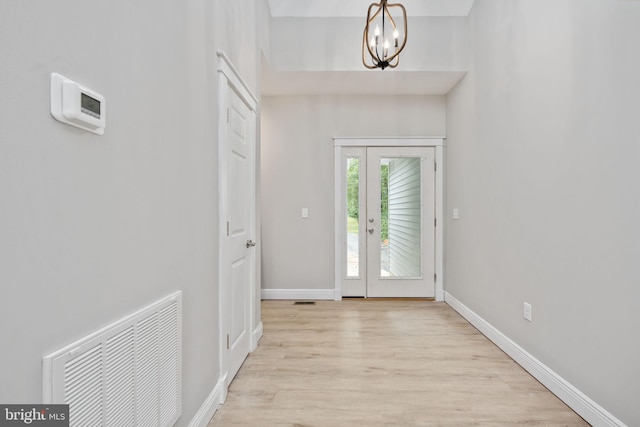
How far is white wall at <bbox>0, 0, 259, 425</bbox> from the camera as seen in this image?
2.59 feet

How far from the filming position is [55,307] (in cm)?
90

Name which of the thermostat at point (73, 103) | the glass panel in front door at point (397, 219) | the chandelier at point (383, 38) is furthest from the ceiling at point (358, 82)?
the thermostat at point (73, 103)

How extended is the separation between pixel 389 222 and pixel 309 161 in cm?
132

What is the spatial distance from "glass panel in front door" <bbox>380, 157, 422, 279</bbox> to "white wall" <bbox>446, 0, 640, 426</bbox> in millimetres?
1071

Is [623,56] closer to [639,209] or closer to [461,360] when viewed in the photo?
[639,209]

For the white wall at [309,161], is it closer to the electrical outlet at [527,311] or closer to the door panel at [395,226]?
the door panel at [395,226]

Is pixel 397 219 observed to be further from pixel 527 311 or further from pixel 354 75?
pixel 527 311

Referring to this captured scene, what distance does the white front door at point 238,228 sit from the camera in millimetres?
2297

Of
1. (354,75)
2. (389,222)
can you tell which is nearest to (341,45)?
(354,75)

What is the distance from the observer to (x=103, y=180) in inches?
42.5

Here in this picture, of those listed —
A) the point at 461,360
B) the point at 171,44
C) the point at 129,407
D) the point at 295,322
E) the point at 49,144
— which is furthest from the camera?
the point at 295,322

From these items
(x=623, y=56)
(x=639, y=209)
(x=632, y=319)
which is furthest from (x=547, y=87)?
(x=632, y=319)

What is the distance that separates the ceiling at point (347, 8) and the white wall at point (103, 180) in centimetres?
207

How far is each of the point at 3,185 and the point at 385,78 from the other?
12.6ft
